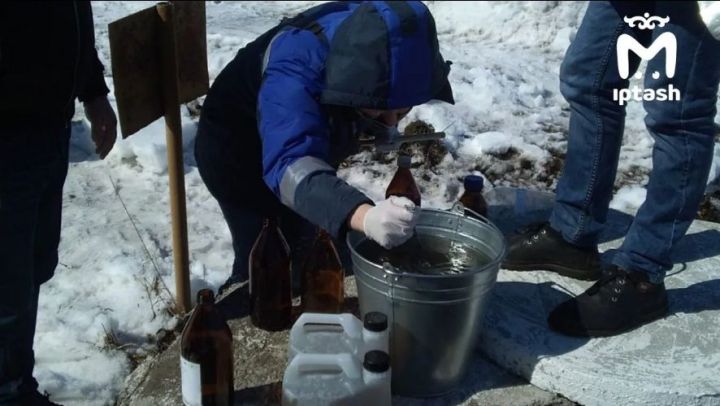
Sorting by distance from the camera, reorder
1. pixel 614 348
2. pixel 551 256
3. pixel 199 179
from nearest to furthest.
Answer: pixel 614 348 → pixel 551 256 → pixel 199 179

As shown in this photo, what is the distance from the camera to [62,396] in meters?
3.32

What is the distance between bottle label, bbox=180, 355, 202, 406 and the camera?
247 cm

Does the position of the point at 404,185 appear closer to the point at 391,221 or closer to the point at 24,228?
the point at 391,221

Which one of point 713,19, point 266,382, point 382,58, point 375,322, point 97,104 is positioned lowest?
point 266,382

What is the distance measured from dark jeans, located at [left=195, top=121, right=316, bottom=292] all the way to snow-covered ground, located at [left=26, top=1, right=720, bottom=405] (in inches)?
22.5

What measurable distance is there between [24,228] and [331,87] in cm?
104

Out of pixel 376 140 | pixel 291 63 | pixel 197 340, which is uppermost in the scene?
pixel 291 63

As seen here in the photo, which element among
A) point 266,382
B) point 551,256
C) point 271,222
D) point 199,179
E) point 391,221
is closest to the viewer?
point 391,221

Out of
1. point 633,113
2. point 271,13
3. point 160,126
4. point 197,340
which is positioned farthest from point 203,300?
point 271,13

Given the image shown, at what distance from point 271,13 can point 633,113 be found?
154 inches

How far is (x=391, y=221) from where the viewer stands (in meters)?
2.30

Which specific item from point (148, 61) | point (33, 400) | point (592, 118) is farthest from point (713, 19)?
point (33, 400)

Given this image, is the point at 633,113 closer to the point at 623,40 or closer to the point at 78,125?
the point at 623,40

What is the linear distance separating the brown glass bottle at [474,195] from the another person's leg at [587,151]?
21 centimetres
